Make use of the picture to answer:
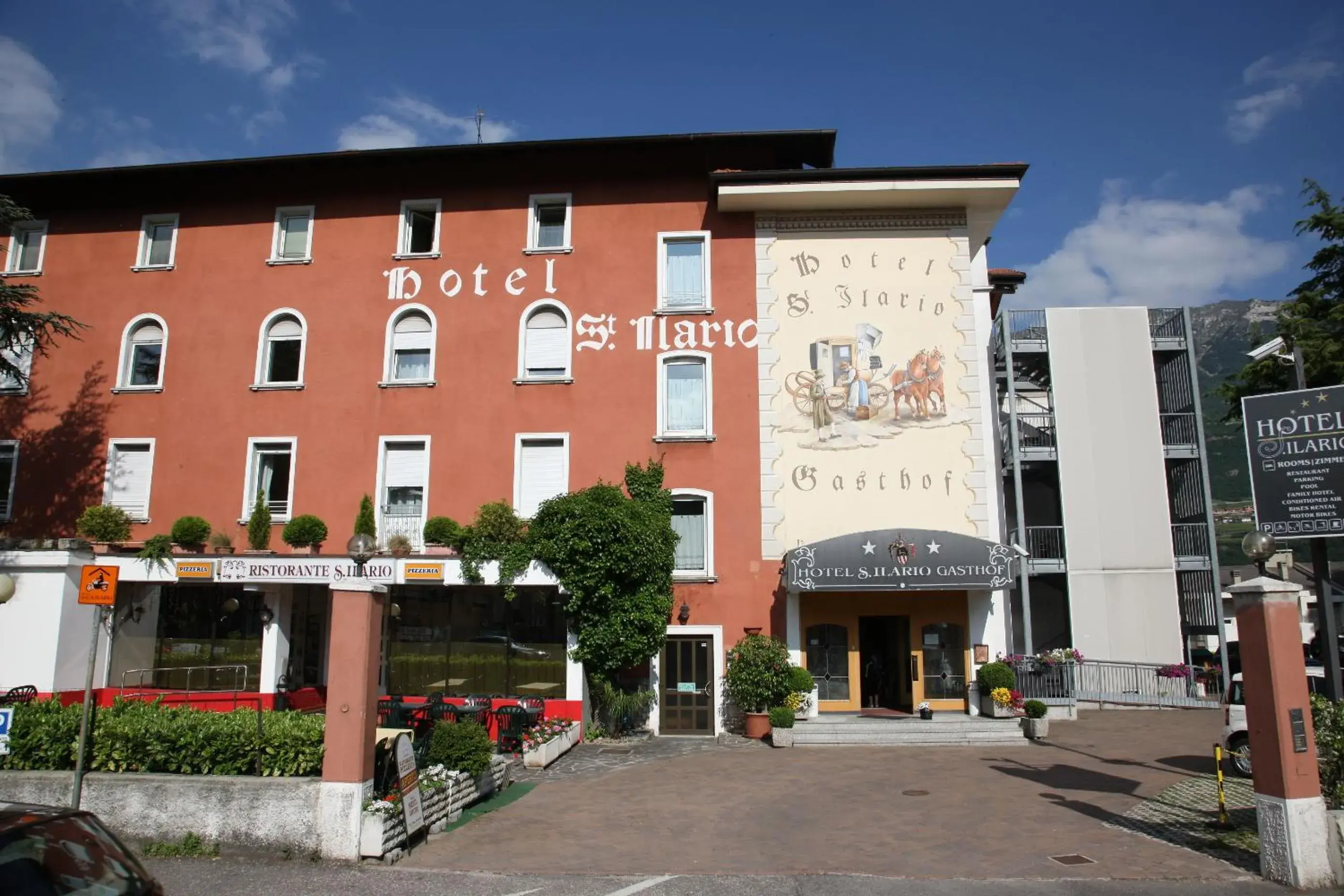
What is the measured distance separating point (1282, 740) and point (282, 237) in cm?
2217

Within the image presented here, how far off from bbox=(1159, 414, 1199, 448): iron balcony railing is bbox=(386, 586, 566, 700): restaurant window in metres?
19.8

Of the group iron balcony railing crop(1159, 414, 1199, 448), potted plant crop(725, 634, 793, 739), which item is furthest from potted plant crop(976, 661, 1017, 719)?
iron balcony railing crop(1159, 414, 1199, 448)

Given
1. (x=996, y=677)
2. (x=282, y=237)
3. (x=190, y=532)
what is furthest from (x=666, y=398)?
(x=190, y=532)

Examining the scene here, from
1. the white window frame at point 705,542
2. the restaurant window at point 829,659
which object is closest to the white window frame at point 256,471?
the white window frame at point 705,542

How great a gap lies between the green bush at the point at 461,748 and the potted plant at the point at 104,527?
11258 mm

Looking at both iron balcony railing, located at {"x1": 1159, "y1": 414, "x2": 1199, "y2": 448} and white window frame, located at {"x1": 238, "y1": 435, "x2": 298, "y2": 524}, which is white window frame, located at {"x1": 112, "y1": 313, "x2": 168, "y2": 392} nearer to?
white window frame, located at {"x1": 238, "y1": 435, "x2": 298, "y2": 524}

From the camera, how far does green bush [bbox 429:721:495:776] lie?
39.4 ft

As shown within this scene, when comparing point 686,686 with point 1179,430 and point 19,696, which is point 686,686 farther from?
point 1179,430

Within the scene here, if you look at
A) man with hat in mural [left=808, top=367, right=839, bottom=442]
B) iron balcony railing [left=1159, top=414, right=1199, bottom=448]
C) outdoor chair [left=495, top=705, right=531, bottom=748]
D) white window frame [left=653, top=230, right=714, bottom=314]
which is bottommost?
outdoor chair [left=495, top=705, right=531, bottom=748]

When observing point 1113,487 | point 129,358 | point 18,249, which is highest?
point 18,249

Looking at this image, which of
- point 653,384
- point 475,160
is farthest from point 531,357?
point 475,160

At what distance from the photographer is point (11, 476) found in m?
21.5

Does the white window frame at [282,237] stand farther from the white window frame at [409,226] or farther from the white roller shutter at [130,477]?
the white roller shutter at [130,477]

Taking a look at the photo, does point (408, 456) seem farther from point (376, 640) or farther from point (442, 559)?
point (376, 640)
